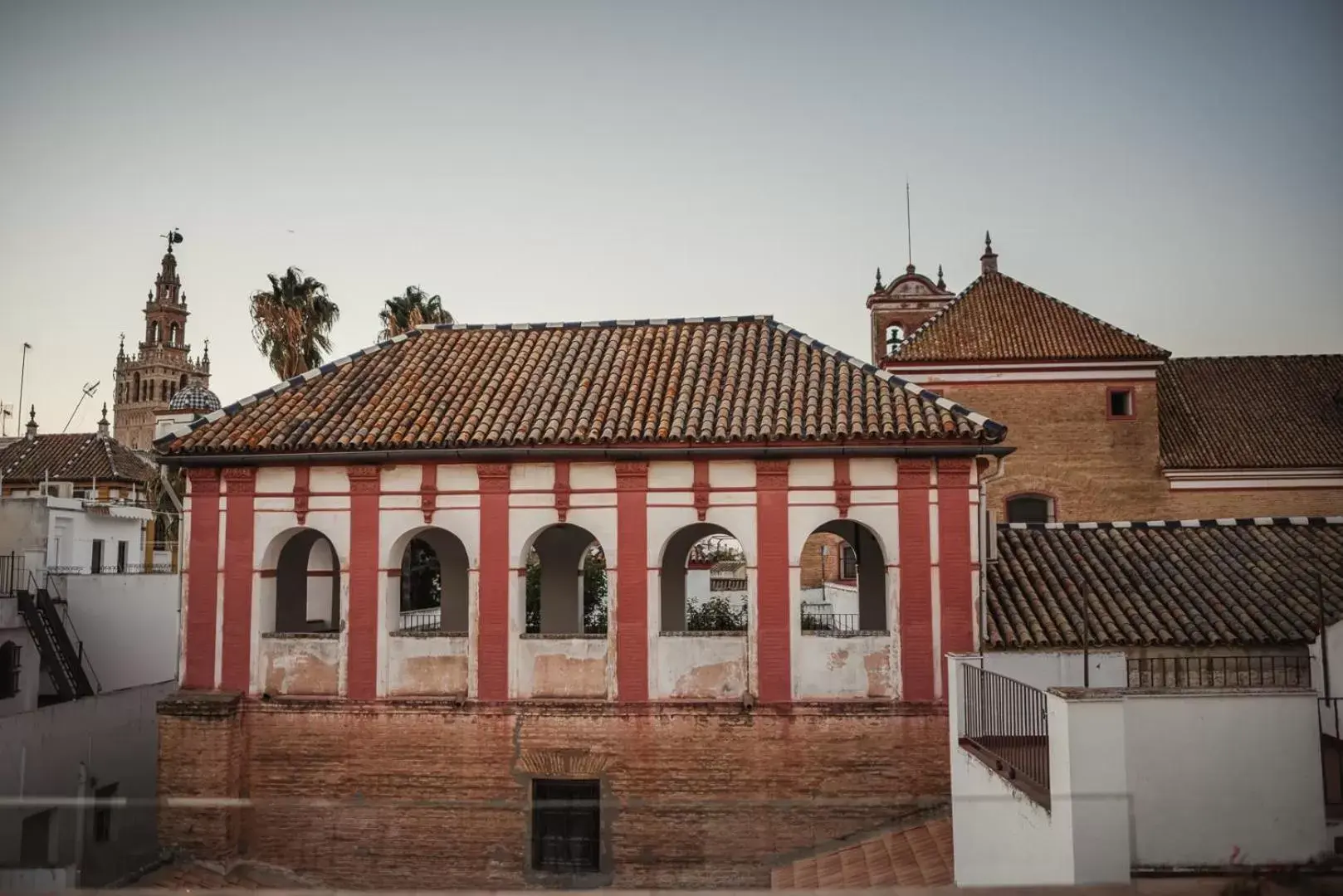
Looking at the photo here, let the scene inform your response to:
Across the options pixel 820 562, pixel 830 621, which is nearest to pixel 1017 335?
pixel 830 621

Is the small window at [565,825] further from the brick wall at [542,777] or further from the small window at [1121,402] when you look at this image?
the small window at [1121,402]

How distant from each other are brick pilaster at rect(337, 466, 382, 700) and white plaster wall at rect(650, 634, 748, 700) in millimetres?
3856

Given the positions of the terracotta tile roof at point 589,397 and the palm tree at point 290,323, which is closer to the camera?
the terracotta tile roof at point 589,397

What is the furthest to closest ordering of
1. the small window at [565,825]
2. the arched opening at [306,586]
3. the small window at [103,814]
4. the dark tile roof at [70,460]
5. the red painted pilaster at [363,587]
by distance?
the dark tile roof at [70,460] → the small window at [103,814] → the arched opening at [306,586] → the red painted pilaster at [363,587] → the small window at [565,825]

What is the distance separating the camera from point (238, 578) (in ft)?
45.7

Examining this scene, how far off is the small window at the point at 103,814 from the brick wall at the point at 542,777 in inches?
226

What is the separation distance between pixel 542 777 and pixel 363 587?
3522mm

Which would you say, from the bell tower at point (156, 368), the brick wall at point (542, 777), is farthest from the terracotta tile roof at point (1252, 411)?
the bell tower at point (156, 368)

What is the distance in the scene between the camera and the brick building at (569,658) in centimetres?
1298

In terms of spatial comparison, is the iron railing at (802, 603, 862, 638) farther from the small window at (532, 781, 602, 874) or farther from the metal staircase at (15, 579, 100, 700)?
the metal staircase at (15, 579, 100, 700)

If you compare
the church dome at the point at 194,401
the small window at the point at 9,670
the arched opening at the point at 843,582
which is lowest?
the small window at the point at 9,670

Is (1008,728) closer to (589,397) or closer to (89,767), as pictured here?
(589,397)

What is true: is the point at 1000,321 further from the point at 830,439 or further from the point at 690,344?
the point at 830,439

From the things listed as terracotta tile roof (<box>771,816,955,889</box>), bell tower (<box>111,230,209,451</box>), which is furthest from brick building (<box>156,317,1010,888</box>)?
bell tower (<box>111,230,209,451</box>)
